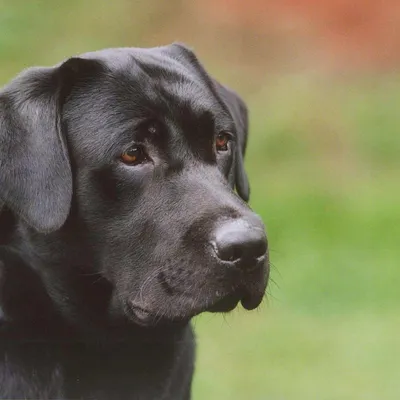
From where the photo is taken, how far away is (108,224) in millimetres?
3125

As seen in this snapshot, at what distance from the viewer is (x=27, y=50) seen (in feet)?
31.7

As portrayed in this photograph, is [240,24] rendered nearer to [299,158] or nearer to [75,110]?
[299,158]

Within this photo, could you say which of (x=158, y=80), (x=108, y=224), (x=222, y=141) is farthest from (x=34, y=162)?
(x=222, y=141)

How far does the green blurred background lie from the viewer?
566cm

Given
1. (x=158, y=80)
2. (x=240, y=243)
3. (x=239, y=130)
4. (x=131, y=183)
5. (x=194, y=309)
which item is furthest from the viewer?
(x=239, y=130)

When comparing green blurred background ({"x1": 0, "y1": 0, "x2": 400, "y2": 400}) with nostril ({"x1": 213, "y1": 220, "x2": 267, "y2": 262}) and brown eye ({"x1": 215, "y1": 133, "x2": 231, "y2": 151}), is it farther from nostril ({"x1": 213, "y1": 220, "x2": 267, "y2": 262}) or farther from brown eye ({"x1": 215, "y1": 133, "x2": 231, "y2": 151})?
nostril ({"x1": 213, "y1": 220, "x2": 267, "y2": 262})

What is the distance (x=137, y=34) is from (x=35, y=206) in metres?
7.00

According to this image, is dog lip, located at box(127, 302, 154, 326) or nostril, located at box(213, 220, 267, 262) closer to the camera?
nostril, located at box(213, 220, 267, 262)

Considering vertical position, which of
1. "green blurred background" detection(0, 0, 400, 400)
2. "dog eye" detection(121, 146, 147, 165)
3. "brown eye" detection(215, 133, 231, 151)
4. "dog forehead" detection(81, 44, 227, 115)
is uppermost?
"dog forehead" detection(81, 44, 227, 115)

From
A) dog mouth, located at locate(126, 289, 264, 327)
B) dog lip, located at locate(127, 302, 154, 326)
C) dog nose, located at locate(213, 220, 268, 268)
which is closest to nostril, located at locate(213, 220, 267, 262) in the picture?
dog nose, located at locate(213, 220, 268, 268)

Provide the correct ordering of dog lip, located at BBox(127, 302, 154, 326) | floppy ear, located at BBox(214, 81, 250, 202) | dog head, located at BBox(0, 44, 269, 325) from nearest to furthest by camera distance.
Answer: dog head, located at BBox(0, 44, 269, 325) < dog lip, located at BBox(127, 302, 154, 326) < floppy ear, located at BBox(214, 81, 250, 202)

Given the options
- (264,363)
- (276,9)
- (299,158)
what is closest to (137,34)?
(276,9)

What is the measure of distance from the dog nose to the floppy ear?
0.67 m

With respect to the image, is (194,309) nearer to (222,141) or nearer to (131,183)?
(131,183)
